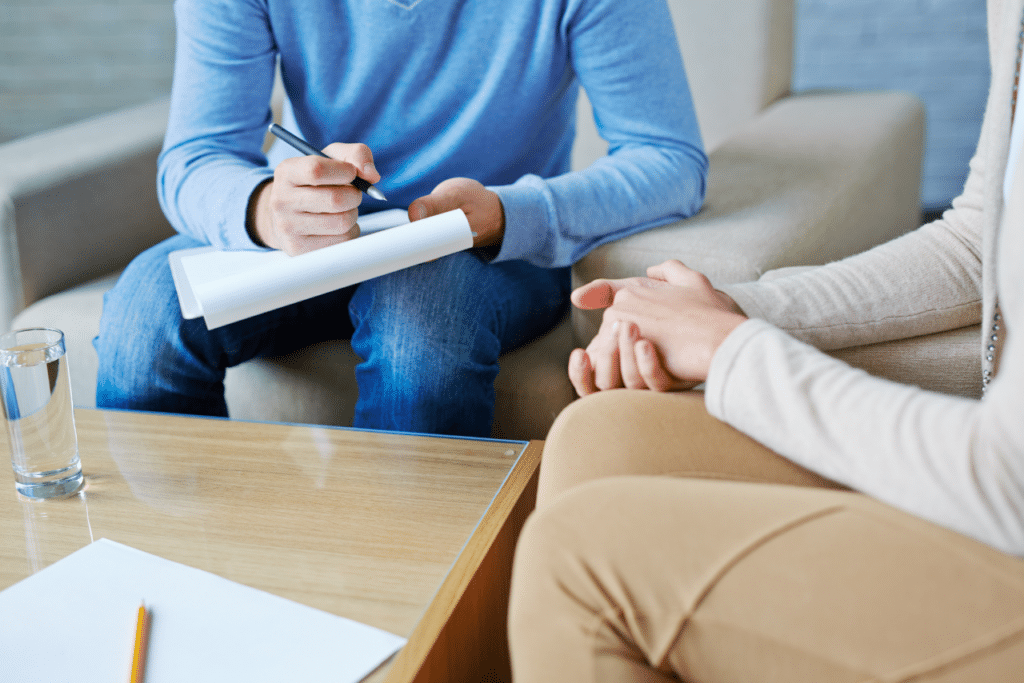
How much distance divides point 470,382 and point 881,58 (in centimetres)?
256

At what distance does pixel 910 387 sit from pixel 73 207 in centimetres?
121

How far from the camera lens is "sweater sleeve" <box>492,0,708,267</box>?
3.32 ft

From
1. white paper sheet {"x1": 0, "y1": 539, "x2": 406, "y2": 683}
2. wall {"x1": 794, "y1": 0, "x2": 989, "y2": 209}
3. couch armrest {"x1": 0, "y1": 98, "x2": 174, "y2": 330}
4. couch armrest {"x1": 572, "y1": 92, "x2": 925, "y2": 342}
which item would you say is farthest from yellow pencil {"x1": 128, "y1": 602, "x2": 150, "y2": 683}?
wall {"x1": 794, "y1": 0, "x2": 989, "y2": 209}

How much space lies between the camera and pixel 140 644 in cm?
56

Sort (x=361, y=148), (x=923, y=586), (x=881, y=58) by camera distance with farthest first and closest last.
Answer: (x=881, y=58)
(x=361, y=148)
(x=923, y=586)

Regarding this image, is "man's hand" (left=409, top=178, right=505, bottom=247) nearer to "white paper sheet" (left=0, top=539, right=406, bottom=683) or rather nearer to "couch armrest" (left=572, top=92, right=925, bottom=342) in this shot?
"couch armrest" (left=572, top=92, right=925, bottom=342)

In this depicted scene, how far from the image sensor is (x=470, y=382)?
964mm

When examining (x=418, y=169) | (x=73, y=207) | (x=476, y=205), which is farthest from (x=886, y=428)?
(x=73, y=207)

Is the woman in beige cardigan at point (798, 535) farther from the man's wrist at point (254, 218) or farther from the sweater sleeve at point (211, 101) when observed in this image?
the sweater sleeve at point (211, 101)

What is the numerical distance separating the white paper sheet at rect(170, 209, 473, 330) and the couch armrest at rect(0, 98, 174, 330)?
564 mm

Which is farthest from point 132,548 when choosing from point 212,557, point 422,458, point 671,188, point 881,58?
point 881,58

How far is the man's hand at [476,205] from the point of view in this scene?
944mm

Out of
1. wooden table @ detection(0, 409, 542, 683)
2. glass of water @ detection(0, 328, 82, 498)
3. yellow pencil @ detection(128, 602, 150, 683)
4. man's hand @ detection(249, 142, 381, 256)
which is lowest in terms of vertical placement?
wooden table @ detection(0, 409, 542, 683)

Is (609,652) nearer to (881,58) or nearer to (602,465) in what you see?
(602,465)
